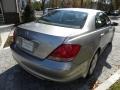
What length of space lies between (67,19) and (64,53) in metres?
1.27

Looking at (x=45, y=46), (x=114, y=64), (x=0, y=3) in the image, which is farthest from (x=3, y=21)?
(x=45, y=46)

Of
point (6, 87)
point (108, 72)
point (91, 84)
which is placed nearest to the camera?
point (6, 87)

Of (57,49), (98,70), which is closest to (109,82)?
(98,70)

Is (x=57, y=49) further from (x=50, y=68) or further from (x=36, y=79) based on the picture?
(x=36, y=79)

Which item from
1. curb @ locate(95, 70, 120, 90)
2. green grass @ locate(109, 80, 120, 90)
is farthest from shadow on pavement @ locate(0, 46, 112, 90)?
green grass @ locate(109, 80, 120, 90)

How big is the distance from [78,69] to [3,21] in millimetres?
11769

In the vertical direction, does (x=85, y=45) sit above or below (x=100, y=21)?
below

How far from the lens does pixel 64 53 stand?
2.80 m

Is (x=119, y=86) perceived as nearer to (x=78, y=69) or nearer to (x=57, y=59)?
(x=78, y=69)

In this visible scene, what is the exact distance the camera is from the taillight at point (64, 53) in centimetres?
279

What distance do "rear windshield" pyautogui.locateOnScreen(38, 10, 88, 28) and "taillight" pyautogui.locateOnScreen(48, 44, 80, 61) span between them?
81cm

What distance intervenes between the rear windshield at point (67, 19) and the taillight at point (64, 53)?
0.81m

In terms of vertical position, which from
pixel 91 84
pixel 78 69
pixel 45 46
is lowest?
pixel 91 84

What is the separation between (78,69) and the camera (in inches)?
120
